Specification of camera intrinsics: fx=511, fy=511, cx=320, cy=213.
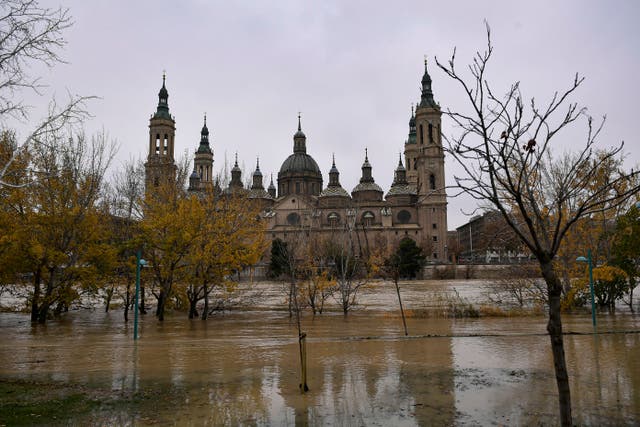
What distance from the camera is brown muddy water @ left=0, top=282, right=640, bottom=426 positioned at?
23.0 ft

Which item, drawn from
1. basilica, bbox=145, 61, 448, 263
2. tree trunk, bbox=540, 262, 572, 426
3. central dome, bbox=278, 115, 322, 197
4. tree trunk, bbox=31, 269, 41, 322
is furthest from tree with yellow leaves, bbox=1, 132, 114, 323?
central dome, bbox=278, 115, 322, 197

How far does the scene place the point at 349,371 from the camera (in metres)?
9.95

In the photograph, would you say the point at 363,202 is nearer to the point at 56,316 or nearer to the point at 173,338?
the point at 56,316

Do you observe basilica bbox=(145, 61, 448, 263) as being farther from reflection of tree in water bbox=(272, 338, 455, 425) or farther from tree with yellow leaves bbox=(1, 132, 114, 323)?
reflection of tree in water bbox=(272, 338, 455, 425)

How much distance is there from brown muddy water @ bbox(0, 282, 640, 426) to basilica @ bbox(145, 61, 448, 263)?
52.8 metres

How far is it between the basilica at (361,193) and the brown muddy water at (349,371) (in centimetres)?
5279

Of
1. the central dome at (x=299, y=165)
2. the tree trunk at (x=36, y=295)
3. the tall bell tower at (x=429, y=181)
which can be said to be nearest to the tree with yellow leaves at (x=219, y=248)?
the tree trunk at (x=36, y=295)

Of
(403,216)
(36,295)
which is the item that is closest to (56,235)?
(36,295)

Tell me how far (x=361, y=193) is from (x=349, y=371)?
268ft

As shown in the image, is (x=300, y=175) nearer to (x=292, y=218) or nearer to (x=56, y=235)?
(x=292, y=218)

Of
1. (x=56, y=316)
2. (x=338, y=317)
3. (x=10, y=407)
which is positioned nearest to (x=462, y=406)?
(x=10, y=407)

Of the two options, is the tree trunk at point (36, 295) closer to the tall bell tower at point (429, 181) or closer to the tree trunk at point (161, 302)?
the tree trunk at point (161, 302)

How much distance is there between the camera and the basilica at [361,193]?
7600 centimetres

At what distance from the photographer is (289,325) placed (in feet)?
63.4
